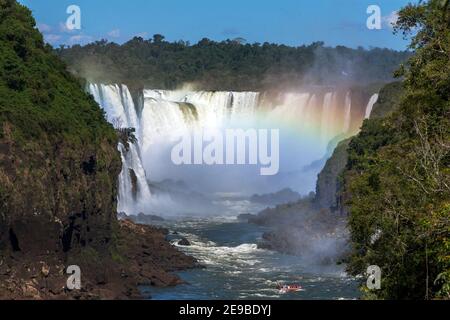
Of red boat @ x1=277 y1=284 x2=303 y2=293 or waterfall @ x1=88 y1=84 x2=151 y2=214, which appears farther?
waterfall @ x1=88 y1=84 x2=151 y2=214

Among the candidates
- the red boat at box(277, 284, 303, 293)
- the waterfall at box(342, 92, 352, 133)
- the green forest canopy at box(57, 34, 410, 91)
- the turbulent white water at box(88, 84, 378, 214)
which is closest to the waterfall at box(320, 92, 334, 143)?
the turbulent white water at box(88, 84, 378, 214)

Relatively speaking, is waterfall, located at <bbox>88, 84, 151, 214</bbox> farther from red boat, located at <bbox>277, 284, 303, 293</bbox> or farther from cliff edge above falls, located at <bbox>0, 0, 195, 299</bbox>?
red boat, located at <bbox>277, 284, 303, 293</bbox>

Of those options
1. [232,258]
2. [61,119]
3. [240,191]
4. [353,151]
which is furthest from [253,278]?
[240,191]

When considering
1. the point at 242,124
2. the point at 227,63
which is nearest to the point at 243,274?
the point at 242,124

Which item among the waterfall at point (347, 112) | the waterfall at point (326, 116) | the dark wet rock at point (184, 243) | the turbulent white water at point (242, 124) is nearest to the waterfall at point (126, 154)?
the turbulent white water at point (242, 124)

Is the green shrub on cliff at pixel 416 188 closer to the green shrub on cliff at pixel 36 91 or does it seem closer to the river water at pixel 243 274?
the river water at pixel 243 274

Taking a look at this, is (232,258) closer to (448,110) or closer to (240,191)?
(448,110)

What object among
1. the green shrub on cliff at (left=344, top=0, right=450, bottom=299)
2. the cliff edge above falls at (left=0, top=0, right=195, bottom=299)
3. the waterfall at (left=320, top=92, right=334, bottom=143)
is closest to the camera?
the green shrub on cliff at (left=344, top=0, right=450, bottom=299)
